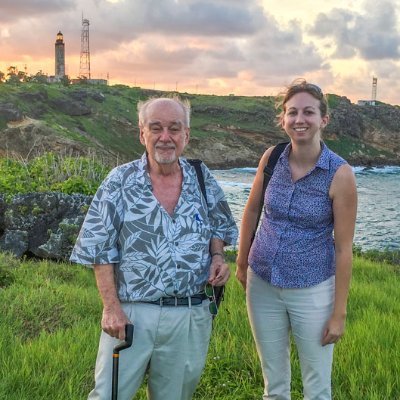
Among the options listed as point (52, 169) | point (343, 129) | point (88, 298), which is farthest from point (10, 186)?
point (343, 129)

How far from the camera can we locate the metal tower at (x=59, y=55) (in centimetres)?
11319

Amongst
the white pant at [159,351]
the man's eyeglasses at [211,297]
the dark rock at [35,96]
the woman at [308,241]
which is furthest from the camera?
the dark rock at [35,96]

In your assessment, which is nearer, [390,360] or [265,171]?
[265,171]

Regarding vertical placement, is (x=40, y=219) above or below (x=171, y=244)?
below

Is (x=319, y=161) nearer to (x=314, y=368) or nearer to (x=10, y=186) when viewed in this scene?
(x=314, y=368)

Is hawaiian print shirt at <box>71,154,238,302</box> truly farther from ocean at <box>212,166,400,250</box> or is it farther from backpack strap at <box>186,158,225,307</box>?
ocean at <box>212,166,400,250</box>

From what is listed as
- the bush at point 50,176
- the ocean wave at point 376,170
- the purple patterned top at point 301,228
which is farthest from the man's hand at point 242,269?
the ocean wave at point 376,170

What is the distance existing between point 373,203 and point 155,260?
46.2 meters

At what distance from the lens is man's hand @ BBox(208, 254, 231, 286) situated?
11.2ft

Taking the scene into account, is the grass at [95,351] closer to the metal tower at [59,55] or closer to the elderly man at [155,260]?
the elderly man at [155,260]

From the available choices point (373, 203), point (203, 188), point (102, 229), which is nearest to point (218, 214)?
point (203, 188)

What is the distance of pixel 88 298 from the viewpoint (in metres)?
7.25

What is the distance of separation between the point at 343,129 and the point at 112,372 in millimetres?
111308

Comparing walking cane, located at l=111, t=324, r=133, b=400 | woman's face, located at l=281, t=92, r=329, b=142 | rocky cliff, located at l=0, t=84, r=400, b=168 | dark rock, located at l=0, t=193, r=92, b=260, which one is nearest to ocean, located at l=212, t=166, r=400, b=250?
rocky cliff, located at l=0, t=84, r=400, b=168
